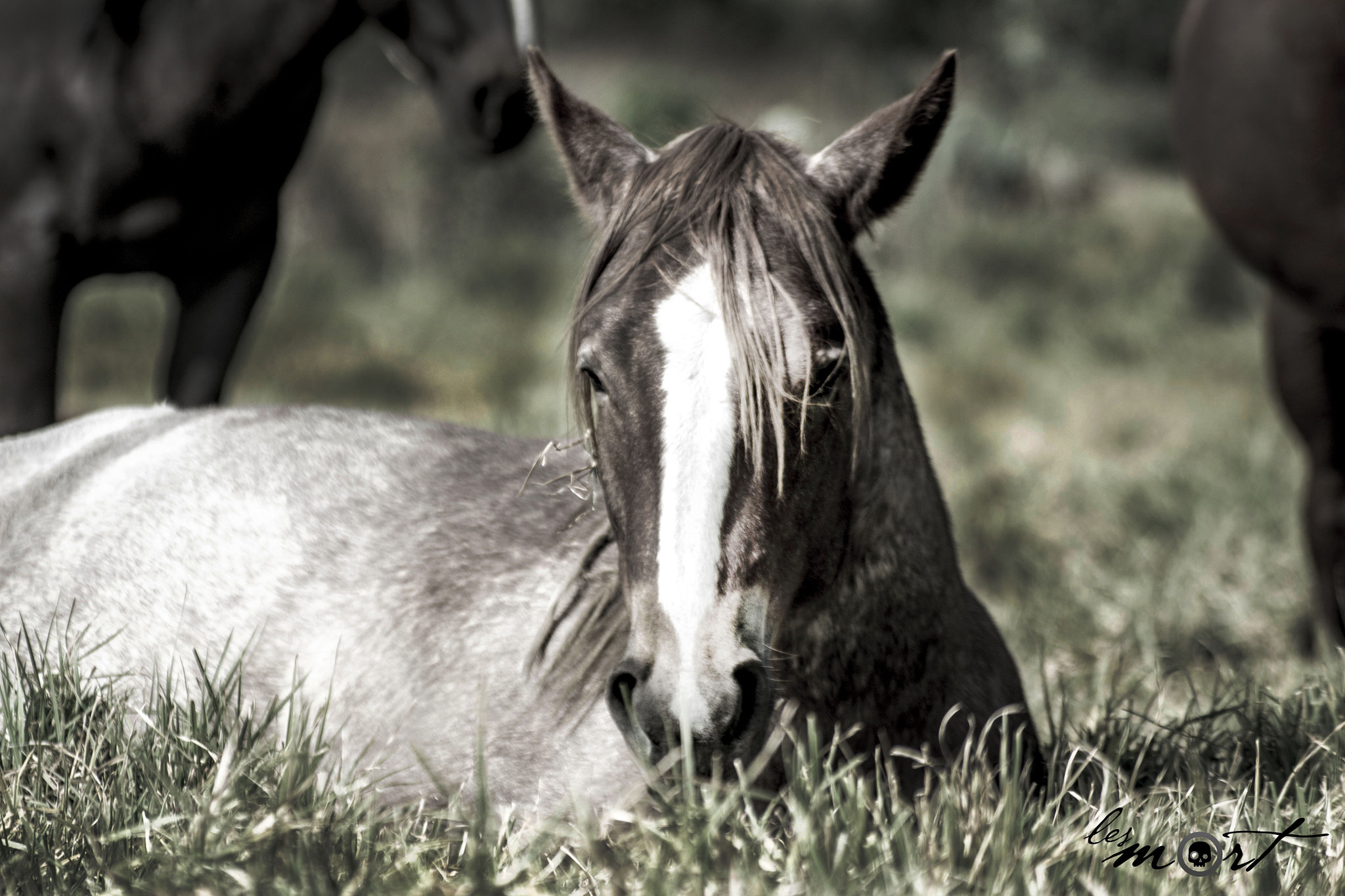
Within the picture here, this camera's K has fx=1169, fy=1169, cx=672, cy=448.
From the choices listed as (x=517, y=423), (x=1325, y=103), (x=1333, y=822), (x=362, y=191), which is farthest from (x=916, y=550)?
(x=362, y=191)

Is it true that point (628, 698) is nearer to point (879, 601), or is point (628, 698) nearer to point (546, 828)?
point (546, 828)

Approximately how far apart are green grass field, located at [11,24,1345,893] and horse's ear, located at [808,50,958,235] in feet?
0.38

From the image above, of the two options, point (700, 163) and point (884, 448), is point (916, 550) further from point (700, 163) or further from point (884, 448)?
point (700, 163)

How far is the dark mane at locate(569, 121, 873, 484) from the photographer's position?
5.38ft

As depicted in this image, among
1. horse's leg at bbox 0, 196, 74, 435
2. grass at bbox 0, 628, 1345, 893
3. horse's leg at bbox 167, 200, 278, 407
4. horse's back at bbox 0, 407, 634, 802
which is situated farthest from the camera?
horse's leg at bbox 167, 200, 278, 407

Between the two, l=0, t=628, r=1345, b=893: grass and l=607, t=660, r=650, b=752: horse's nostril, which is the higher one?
l=607, t=660, r=650, b=752: horse's nostril

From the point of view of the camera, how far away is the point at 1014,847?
1569 mm

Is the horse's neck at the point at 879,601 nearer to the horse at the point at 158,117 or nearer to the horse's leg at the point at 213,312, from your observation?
the horse at the point at 158,117

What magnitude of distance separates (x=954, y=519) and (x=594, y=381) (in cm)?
369

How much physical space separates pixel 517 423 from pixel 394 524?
3.03 meters

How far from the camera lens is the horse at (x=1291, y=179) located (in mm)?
3217

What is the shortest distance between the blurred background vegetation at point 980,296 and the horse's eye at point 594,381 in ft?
1.54

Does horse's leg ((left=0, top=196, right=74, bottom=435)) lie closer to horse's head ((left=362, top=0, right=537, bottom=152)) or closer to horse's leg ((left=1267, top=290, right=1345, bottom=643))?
horse's head ((left=362, top=0, right=537, bottom=152))

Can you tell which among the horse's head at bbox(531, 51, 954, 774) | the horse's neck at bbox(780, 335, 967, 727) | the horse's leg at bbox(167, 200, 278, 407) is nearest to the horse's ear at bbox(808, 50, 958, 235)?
the horse's head at bbox(531, 51, 954, 774)
